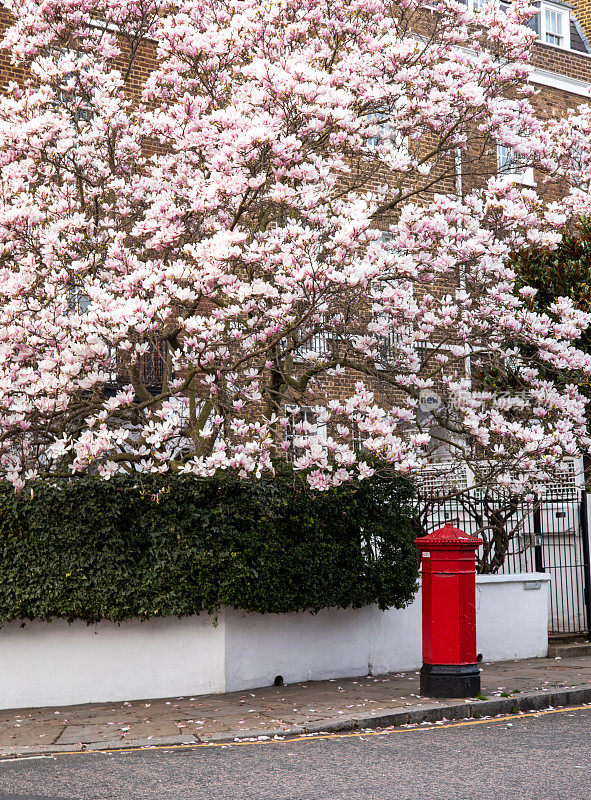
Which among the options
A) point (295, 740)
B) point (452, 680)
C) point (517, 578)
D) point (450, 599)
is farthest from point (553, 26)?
point (295, 740)

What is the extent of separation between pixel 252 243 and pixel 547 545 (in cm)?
782

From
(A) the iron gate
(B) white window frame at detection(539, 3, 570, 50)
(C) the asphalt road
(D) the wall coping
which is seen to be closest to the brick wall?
(B) white window frame at detection(539, 3, 570, 50)

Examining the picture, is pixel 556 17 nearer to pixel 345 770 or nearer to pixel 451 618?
pixel 451 618

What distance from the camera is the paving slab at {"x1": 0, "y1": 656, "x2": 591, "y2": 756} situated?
868cm

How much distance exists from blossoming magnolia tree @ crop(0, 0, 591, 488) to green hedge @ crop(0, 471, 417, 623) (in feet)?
1.39

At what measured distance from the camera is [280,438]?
10.8 meters

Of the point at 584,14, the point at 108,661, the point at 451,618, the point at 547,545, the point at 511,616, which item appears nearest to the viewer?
the point at 451,618

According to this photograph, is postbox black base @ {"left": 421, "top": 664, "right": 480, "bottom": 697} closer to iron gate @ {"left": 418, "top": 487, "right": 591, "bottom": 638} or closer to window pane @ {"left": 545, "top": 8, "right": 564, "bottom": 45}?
iron gate @ {"left": 418, "top": 487, "right": 591, "bottom": 638}

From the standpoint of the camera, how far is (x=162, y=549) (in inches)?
425

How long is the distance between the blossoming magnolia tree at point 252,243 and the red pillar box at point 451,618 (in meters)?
1.09

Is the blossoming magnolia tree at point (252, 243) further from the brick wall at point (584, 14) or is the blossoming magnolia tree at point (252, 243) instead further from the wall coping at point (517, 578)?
the brick wall at point (584, 14)

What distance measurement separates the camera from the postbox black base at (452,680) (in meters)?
9.88

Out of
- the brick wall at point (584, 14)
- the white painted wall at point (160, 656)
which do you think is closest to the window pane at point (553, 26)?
the brick wall at point (584, 14)

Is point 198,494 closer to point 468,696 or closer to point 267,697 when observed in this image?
point 267,697
